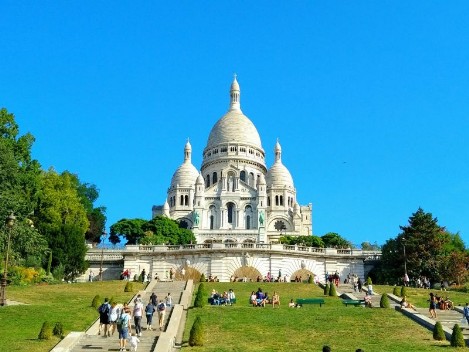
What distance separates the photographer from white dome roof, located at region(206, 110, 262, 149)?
371ft

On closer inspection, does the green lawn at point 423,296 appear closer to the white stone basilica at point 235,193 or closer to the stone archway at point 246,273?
the stone archway at point 246,273

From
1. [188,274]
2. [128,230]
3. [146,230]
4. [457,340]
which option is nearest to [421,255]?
[188,274]

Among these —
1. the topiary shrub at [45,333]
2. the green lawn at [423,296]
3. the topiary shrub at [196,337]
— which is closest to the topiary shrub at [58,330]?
the topiary shrub at [45,333]

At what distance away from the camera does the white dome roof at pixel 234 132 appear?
113 m

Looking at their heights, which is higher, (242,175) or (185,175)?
(185,175)

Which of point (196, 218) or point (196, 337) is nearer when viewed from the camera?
point (196, 337)

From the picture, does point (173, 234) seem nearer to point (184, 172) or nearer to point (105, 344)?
point (184, 172)

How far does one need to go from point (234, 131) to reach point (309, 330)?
8900cm

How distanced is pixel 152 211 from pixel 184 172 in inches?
371

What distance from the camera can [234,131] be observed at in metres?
114

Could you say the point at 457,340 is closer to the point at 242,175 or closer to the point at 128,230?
the point at 128,230

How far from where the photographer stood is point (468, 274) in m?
52.8

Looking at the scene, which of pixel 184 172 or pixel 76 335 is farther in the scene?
pixel 184 172

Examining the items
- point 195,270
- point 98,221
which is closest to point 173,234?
point 98,221
